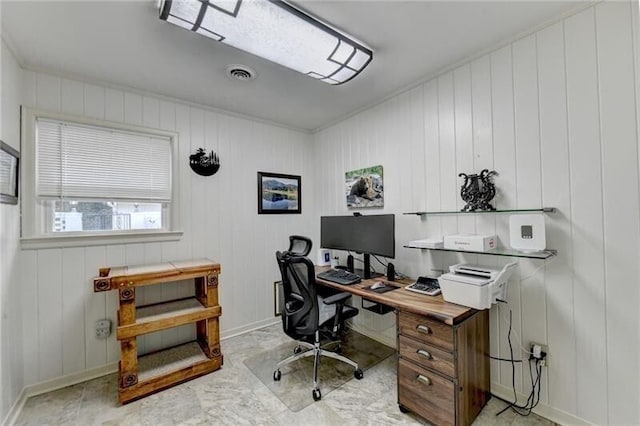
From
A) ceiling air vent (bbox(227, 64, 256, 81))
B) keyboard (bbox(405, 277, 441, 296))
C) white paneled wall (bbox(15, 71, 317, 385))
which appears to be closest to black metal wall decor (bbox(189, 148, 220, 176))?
white paneled wall (bbox(15, 71, 317, 385))

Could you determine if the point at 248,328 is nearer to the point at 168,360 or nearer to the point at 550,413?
the point at 168,360

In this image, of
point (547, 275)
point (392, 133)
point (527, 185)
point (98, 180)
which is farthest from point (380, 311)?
point (98, 180)

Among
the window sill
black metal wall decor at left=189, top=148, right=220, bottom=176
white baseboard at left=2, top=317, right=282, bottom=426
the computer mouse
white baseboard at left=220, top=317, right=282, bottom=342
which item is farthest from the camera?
white baseboard at left=220, top=317, right=282, bottom=342

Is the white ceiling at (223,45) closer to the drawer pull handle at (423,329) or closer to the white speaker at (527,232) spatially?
the white speaker at (527,232)

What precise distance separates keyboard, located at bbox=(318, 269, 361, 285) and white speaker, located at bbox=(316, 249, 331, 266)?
464 mm

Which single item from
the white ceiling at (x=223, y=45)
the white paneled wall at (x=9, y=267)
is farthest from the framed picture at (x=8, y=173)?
the white ceiling at (x=223, y=45)

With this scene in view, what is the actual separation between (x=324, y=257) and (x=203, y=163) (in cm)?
169

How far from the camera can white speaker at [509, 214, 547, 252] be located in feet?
5.39

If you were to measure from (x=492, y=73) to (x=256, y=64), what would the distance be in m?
1.77

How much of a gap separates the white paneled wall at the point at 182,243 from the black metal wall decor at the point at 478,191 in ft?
6.78

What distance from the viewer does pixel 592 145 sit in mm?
1546

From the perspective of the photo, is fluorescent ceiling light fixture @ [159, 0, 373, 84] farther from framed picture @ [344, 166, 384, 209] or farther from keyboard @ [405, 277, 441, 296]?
keyboard @ [405, 277, 441, 296]

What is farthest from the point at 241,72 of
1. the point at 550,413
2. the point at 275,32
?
the point at 550,413

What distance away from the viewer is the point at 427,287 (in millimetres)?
2031
